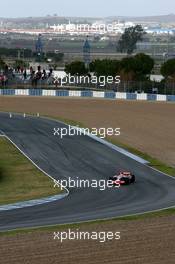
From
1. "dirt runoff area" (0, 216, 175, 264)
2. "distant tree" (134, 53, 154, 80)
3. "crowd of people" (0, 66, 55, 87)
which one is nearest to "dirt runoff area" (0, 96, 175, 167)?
"crowd of people" (0, 66, 55, 87)

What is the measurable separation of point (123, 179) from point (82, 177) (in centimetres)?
213

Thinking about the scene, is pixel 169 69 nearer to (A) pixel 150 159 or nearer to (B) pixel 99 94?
(B) pixel 99 94

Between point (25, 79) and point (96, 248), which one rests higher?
point (25, 79)

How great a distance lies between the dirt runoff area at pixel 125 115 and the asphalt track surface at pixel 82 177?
9.29 ft

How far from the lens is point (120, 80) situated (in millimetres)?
76625

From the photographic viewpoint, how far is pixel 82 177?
31484mm

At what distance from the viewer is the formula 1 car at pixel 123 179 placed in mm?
29891

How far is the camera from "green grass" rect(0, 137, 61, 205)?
27.9 metres

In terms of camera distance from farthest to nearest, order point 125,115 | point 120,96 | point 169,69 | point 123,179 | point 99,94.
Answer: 1. point 169,69
2. point 99,94
3. point 120,96
4. point 125,115
5. point 123,179

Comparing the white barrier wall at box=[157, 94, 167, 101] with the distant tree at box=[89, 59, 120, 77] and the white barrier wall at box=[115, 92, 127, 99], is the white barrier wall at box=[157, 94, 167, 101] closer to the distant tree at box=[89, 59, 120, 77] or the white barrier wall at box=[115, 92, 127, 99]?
the white barrier wall at box=[115, 92, 127, 99]

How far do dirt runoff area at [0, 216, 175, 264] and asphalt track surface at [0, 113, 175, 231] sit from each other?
2.02 metres

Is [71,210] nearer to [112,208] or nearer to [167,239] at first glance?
[112,208]

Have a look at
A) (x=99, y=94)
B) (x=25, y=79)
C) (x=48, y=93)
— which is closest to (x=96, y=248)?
(x=99, y=94)

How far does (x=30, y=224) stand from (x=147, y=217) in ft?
12.3
